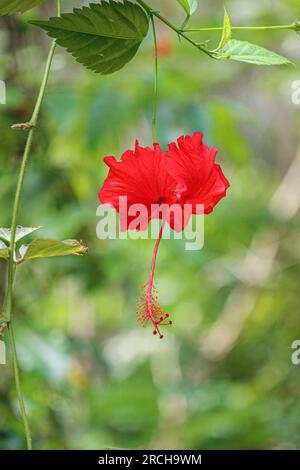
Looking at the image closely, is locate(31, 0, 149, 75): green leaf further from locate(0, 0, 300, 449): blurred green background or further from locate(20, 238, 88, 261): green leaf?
locate(0, 0, 300, 449): blurred green background

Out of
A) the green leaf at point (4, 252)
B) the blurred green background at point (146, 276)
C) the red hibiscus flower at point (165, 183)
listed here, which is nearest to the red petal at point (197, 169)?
the red hibiscus flower at point (165, 183)

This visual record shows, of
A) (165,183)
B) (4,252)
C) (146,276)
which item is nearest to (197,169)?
(165,183)

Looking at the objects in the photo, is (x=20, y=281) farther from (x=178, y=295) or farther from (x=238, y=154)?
(x=178, y=295)

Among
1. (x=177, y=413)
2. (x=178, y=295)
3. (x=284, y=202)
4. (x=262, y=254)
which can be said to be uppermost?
(x=284, y=202)

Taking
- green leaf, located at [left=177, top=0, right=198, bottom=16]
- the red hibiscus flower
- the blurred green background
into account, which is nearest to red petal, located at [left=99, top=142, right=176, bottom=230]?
the red hibiscus flower

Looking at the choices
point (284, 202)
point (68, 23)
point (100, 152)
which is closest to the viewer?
point (68, 23)

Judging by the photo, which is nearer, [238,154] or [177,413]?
[238,154]
